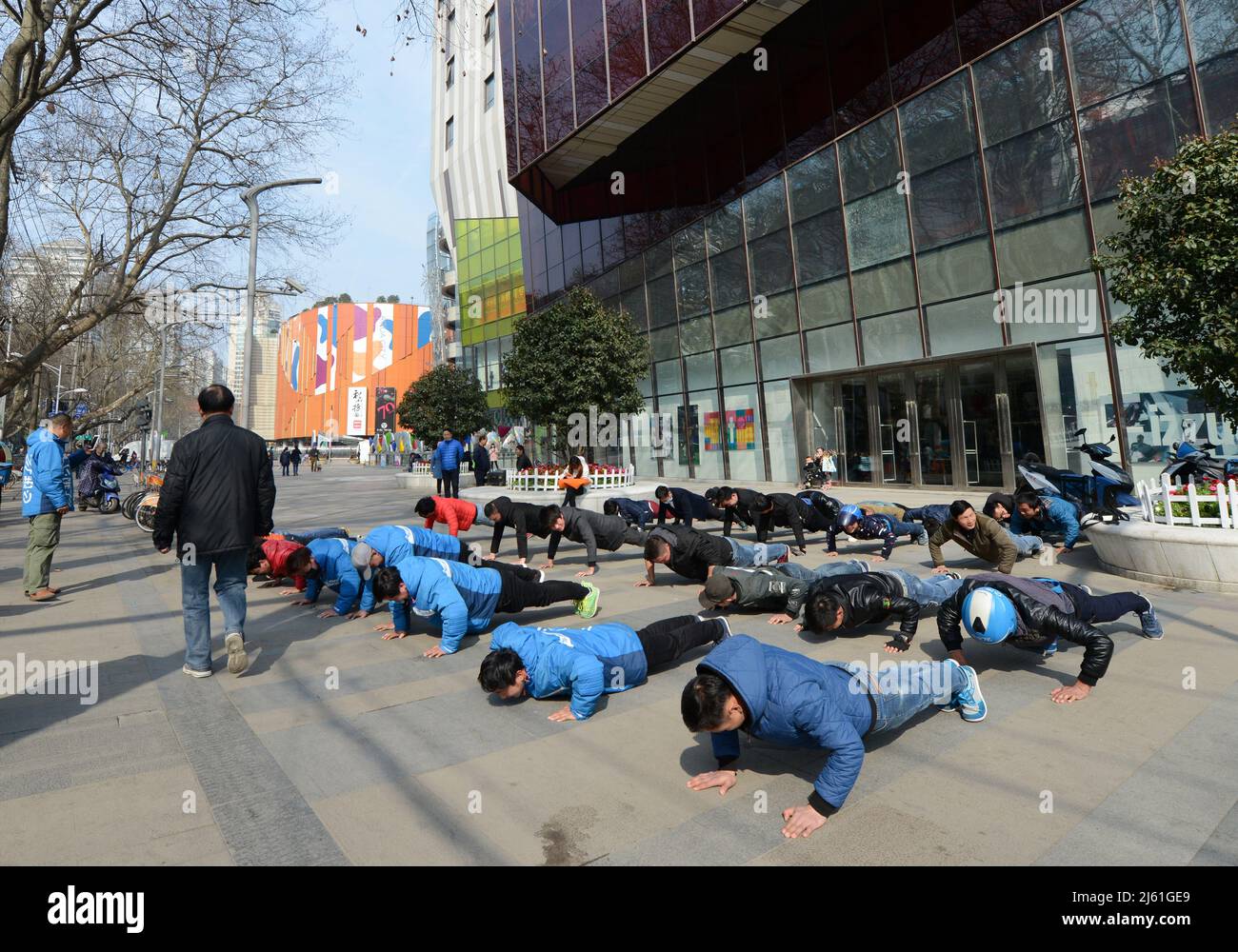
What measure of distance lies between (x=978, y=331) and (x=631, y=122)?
13.1 meters

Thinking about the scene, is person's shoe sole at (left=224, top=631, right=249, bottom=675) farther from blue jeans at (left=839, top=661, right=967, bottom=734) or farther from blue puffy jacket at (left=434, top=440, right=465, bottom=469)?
blue puffy jacket at (left=434, top=440, right=465, bottom=469)

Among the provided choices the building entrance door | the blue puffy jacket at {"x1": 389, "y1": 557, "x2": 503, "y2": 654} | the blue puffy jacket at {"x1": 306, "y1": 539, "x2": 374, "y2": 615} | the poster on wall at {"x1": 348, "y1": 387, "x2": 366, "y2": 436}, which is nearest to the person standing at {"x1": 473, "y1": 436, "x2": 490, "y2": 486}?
the building entrance door

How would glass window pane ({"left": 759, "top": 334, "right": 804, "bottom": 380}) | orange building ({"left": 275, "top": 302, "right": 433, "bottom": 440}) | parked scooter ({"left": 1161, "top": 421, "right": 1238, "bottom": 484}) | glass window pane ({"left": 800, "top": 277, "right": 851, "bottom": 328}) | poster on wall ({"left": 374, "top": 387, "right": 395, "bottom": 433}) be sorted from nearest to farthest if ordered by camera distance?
parked scooter ({"left": 1161, "top": 421, "right": 1238, "bottom": 484}), glass window pane ({"left": 800, "top": 277, "right": 851, "bottom": 328}), glass window pane ({"left": 759, "top": 334, "right": 804, "bottom": 380}), poster on wall ({"left": 374, "top": 387, "right": 395, "bottom": 433}), orange building ({"left": 275, "top": 302, "right": 433, "bottom": 440})

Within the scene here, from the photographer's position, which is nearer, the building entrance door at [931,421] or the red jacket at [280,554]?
the red jacket at [280,554]

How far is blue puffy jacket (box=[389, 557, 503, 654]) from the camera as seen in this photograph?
5215 millimetres

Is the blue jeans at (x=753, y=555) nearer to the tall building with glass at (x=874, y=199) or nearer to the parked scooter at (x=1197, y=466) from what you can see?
the parked scooter at (x=1197, y=466)

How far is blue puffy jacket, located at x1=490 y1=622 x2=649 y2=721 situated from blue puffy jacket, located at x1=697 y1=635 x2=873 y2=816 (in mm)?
1015

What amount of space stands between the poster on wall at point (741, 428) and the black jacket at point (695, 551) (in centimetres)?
1438

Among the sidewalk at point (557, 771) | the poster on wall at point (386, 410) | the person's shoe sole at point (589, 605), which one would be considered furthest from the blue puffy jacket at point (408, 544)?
the poster on wall at point (386, 410)

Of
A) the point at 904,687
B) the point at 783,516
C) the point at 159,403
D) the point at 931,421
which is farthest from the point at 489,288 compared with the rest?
the point at 904,687

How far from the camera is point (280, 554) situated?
284 inches

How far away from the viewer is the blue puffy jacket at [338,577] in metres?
6.58

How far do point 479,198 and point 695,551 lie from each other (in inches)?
1425

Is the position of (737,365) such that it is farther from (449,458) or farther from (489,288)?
(489,288)
